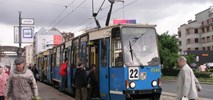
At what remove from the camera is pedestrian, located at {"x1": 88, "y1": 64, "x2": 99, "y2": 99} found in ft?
50.3

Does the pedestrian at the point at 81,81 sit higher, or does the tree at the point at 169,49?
the tree at the point at 169,49

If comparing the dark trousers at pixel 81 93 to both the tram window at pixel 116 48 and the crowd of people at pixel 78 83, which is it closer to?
the crowd of people at pixel 78 83

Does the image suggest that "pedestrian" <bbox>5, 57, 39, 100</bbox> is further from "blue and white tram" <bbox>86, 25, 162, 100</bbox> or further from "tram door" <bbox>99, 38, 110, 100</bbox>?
"tram door" <bbox>99, 38, 110, 100</bbox>

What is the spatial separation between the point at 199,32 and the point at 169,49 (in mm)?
53735

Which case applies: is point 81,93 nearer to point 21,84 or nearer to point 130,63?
point 130,63

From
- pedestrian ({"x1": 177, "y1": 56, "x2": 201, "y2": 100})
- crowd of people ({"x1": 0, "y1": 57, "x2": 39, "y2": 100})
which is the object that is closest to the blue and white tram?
pedestrian ({"x1": 177, "y1": 56, "x2": 201, "y2": 100})

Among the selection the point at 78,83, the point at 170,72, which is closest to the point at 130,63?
the point at 78,83

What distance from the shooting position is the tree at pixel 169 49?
61562 millimetres

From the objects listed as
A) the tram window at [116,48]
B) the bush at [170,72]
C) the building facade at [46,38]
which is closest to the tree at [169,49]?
the bush at [170,72]

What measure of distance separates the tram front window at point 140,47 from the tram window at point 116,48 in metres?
0.18

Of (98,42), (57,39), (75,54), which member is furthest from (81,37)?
(57,39)

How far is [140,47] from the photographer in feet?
48.6

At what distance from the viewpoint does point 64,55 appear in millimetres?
23969

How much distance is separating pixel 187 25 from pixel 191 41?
493 centimetres
